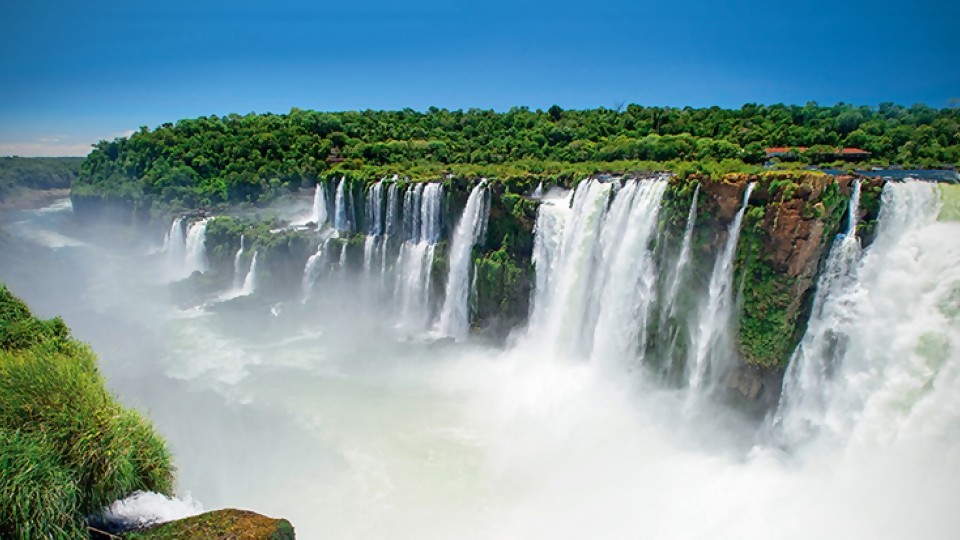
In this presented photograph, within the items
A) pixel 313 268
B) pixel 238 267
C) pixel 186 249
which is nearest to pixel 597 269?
pixel 313 268

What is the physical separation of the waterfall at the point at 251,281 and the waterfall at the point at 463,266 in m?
11.5

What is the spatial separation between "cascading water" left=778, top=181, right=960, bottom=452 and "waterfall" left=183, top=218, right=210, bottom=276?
31.2 m

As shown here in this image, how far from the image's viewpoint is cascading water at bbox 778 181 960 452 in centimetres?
1200

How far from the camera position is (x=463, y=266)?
24.5 m

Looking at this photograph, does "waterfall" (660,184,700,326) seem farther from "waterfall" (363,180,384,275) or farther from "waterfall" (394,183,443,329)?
"waterfall" (363,180,384,275)

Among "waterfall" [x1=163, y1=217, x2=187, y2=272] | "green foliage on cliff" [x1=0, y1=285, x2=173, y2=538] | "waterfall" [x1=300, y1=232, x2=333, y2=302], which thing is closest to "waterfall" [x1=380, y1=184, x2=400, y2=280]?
"waterfall" [x1=300, y1=232, x2=333, y2=302]

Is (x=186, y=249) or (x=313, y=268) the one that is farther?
(x=186, y=249)

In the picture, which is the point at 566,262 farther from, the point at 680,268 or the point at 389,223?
the point at 389,223

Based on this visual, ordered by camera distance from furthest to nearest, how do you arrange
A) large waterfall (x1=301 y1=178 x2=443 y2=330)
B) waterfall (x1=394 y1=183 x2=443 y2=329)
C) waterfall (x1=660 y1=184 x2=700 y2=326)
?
large waterfall (x1=301 y1=178 x2=443 y2=330) < waterfall (x1=394 y1=183 x2=443 y2=329) < waterfall (x1=660 y1=184 x2=700 y2=326)

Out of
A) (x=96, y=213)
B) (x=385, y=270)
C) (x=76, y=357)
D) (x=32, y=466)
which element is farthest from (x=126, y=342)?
(x=96, y=213)

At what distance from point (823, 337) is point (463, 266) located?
1368cm

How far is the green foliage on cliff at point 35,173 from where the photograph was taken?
40594mm

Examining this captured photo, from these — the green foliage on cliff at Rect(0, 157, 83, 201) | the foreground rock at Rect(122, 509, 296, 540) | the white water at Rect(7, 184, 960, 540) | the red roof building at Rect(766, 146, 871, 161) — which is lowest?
the white water at Rect(7, 184, 960, 540)

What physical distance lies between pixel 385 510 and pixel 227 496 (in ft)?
12.1
